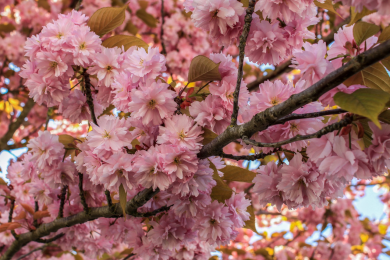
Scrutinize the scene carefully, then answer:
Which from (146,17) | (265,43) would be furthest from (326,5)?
(146,17)

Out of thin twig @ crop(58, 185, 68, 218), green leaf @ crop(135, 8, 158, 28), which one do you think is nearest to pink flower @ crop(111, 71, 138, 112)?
thin twig @ crop(58, 185, 68, 218)

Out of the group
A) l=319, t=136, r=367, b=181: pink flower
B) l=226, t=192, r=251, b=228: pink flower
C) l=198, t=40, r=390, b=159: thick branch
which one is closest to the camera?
l=198, t=40, r=390, b=159: thick branch

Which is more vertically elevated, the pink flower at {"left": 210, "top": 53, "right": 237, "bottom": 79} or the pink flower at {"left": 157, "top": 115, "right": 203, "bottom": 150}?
the pink flower at {"left": 210, "top": 53, "right": 237, "bottom": 79}

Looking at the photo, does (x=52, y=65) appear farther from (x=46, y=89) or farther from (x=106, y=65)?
(x=106, y=65)

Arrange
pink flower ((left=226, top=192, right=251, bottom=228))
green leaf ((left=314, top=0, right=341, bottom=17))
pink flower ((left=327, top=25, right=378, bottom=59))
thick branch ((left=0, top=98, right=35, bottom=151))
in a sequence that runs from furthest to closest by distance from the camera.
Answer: thick branch ((left=0, top=98, right=35, bottom=151)) < pink flower ((left=226, top=192, right=251, bottom=228)) < green leaf ((left=314, top=0, right=341, bottom=17)) < pink flower ((left=327, top=25, right=378, bottom=59))

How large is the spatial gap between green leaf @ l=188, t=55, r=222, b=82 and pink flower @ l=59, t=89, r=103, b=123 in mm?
543

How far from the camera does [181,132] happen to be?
3.09 ft

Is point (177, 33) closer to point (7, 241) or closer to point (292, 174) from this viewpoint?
point (7, 241)

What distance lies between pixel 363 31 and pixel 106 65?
2.72 feet

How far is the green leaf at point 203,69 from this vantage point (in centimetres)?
96

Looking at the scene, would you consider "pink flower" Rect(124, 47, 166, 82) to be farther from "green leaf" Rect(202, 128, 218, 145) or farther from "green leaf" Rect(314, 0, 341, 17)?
"green leaf" Rect(314, 0, 341, 17)

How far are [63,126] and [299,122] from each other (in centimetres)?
509

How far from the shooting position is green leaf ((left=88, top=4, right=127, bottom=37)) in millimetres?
1271

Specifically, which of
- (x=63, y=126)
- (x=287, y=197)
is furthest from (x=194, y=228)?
(x=63, y=126)
